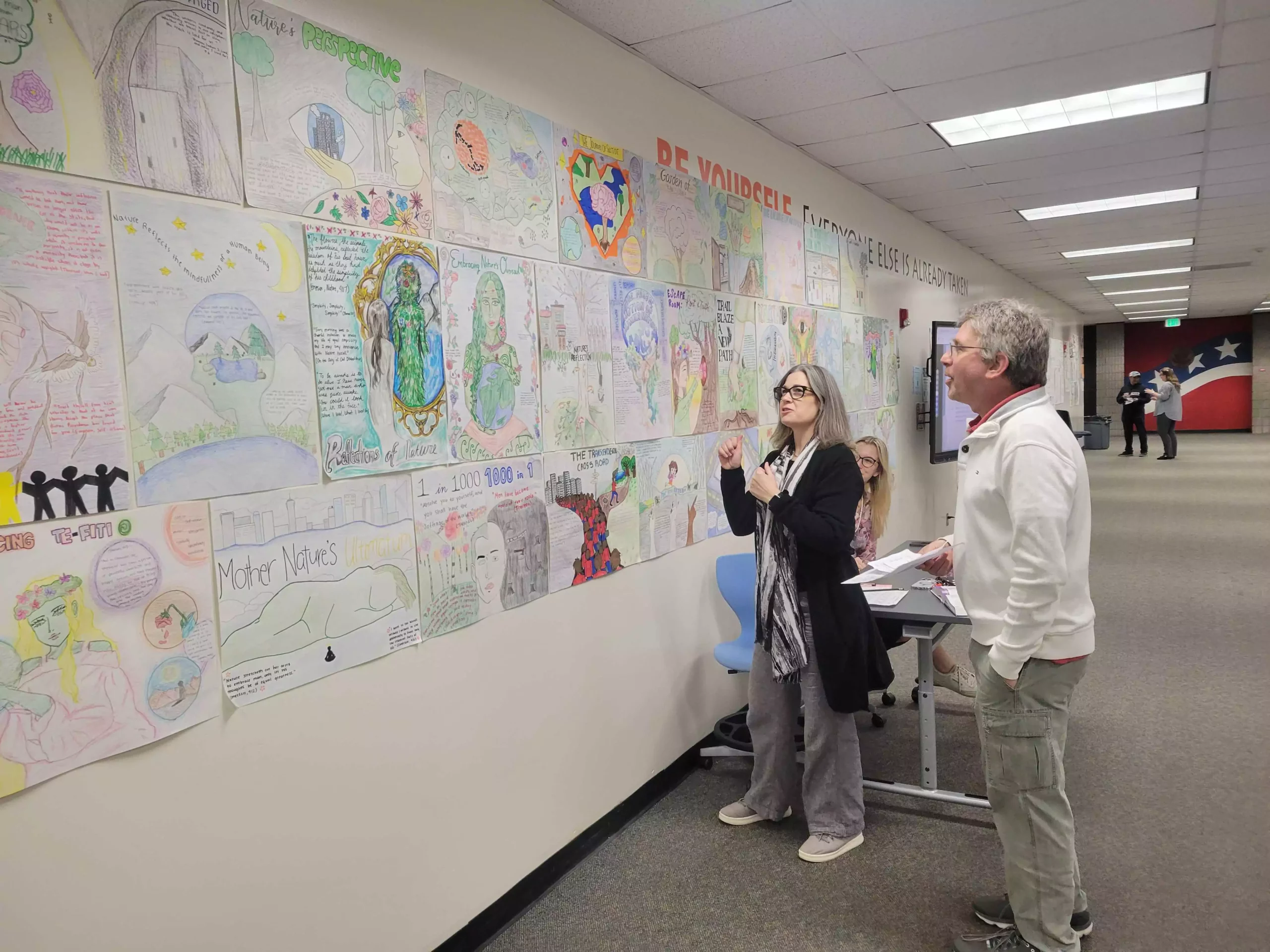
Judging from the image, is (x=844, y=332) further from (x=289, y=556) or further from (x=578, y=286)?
(x=289, y=556)

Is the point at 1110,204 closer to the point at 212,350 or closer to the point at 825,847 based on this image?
the point at 825,847

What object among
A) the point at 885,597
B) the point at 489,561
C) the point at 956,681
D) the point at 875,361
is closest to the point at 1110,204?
the point at 875,361

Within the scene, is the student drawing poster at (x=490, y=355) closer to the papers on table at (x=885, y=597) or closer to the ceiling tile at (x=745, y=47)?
the ceiling tile at (x=745, y=47)

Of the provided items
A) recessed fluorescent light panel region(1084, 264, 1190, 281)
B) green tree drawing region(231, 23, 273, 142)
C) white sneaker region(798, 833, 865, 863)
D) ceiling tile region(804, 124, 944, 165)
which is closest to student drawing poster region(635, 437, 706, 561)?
white sneaker region(798, 833, 865, 863)

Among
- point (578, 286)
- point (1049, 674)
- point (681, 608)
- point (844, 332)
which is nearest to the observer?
point (1049, 674)

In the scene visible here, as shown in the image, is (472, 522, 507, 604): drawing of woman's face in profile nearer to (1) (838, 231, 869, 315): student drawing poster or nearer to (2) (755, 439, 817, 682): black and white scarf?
(2) (755, 439, 817, 682): black and white scarf

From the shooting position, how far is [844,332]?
16.1 feet

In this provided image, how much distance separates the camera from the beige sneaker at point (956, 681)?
3.69 m

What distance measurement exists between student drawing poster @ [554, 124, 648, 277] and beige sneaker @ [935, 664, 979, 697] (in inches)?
86.7

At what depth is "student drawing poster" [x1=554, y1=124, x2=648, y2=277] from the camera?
2693mm

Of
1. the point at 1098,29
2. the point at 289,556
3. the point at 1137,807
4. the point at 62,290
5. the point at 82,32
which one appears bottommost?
the point at 1137,807

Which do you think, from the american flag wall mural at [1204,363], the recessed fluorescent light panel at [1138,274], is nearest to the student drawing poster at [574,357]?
the recessed fluorescent light panel at [1138,274]

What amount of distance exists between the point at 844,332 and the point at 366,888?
389 centimetres

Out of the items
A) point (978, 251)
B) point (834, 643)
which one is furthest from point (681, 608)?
point (978, 251)
